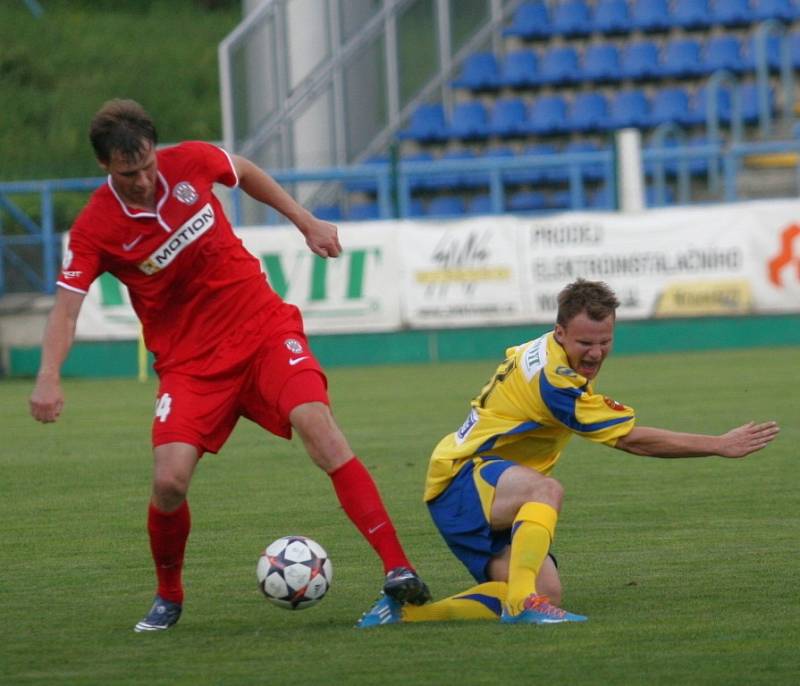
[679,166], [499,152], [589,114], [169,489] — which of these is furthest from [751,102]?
[169,489]

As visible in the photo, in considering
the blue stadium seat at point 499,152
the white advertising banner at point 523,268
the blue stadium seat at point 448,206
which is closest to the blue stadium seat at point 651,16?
the blue stadium seat at point 499,152

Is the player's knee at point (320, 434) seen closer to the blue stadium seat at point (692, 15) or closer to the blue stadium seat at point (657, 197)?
the blue stadium seat at point (657, 197)

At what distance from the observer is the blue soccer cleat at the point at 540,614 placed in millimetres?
5613

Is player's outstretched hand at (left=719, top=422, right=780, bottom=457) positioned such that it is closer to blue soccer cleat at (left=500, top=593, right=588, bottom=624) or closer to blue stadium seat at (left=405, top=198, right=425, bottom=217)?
blue soccer cleat at (left=500, top=593, right=588, bottom=624)

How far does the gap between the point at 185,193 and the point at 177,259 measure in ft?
0.76

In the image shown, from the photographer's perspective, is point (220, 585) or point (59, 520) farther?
point (59, 520)

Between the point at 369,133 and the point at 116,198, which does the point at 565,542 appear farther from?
the point at 369,133

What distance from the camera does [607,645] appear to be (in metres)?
5.25

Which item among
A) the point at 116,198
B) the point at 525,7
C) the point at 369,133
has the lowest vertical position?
the point at 116,198

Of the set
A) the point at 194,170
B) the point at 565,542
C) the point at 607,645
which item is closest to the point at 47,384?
the point at 194,170

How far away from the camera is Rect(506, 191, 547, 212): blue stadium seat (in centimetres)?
2273

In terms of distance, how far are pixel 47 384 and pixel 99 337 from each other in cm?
1458

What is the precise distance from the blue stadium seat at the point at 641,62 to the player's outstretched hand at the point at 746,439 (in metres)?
20.4

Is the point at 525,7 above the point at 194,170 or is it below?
above
